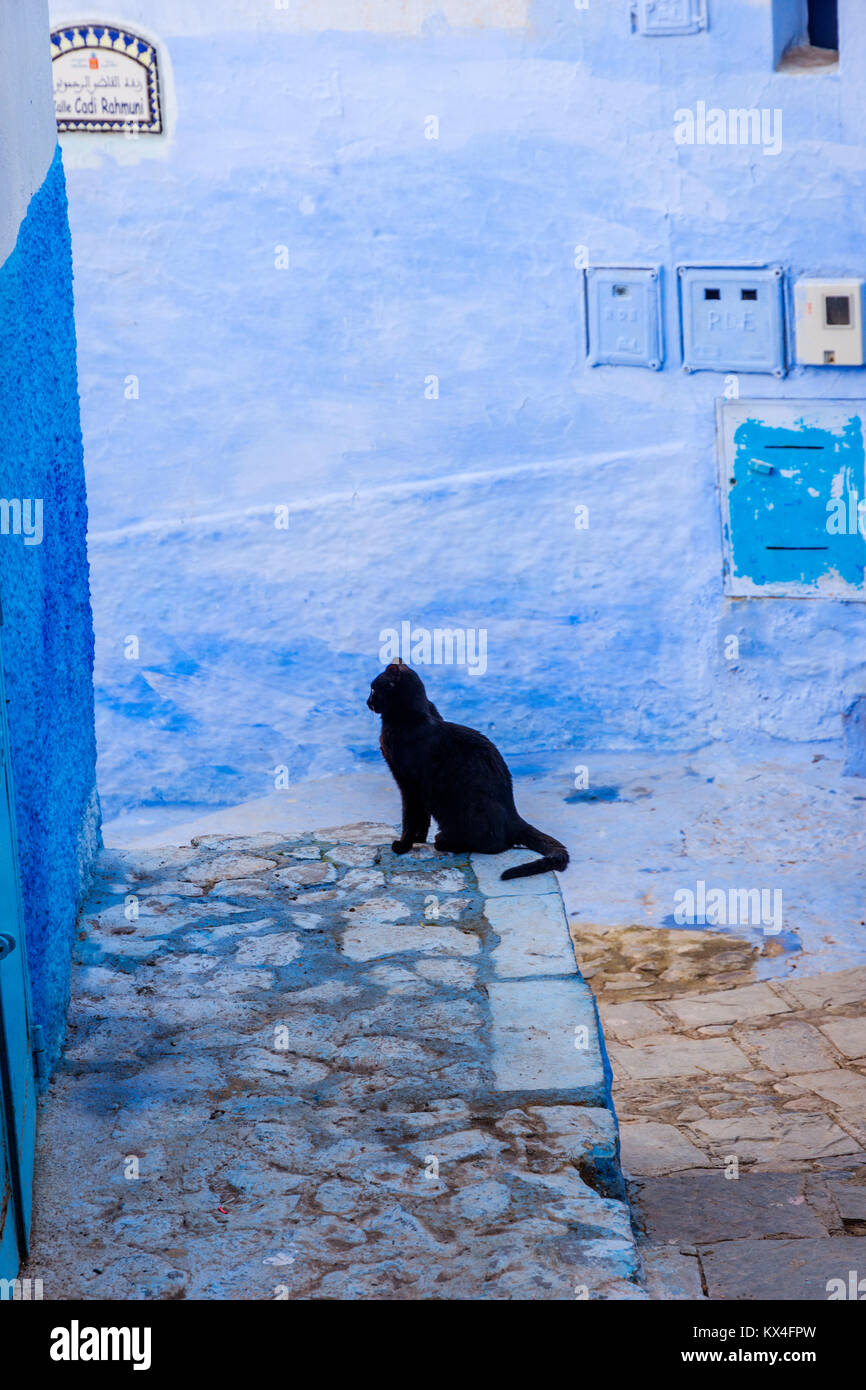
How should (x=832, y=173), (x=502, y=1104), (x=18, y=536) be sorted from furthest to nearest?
(x=832, y=173), (x=18, y=536), (x=502, y=1104)

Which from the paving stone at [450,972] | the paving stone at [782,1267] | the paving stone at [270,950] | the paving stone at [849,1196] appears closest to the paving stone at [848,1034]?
the paving stone at [849,1196]

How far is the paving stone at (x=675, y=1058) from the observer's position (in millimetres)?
5992

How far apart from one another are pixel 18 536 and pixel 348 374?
196 inches

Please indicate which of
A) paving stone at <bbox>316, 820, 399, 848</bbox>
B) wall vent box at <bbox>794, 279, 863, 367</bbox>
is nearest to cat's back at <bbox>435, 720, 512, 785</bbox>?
paving stone at <bbox>316, 820, 399, 848</bbox>

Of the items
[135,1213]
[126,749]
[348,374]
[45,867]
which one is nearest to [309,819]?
[126,749]

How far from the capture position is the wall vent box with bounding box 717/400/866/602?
27.2 ft

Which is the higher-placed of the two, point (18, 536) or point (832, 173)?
point (832, 173)

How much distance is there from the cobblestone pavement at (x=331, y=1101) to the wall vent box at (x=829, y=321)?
4655mm

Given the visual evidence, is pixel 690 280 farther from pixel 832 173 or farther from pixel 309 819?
pixel 309 819

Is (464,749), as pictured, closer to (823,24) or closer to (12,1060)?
(12,1060)

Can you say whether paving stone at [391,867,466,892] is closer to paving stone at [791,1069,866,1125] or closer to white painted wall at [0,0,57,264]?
paving stone at [791,1069,866,1125]

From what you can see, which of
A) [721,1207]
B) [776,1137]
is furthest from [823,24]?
[721,1207]

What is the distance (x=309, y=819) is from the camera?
8.09 meters

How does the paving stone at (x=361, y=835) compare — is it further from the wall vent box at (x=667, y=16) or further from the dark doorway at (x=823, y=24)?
the dark doorway at (x=823, y=24)
